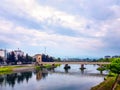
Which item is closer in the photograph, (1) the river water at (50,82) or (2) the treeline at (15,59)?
(1) the river water at (50,82)

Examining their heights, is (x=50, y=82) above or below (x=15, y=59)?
below

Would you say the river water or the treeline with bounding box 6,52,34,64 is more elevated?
the treeline with bounding box 6,52,34,64

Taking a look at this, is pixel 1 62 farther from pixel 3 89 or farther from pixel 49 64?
pixel 3 89

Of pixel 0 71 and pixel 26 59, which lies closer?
pixel 0 71

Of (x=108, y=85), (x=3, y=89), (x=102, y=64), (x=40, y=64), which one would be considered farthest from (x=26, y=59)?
(x=108, y=85)

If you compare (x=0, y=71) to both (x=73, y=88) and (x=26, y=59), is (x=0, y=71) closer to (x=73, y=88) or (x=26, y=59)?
(x=73, y=88)

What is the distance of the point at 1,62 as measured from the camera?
160m

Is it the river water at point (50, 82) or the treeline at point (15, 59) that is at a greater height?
the treeline at point (15, 59)

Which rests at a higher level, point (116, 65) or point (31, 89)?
point (116, 65)

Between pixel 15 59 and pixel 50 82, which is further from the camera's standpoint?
pixel 15 59

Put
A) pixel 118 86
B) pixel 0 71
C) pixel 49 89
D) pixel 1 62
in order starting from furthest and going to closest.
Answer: pixel 1 62
pixel 0 71
pixel 49 89
pixel 118 86

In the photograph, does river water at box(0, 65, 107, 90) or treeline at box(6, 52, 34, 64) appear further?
treeline at box(6, 52, 34, 64)

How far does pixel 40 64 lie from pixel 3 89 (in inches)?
4220

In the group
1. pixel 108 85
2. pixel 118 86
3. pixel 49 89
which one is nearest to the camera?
pixel 118 86
